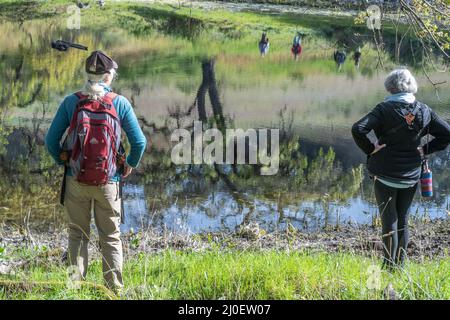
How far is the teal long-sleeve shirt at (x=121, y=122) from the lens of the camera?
347 centimetres

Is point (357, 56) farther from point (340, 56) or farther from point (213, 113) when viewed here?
point (213, 113)

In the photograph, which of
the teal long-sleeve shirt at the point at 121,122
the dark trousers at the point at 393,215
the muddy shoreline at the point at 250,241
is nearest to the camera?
the teal long-sleeve shirt at the point at 121,122

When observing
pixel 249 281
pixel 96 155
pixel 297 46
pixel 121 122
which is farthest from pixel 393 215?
pixel 297 46

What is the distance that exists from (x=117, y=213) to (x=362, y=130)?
1692mm

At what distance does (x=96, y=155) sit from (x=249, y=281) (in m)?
1.14

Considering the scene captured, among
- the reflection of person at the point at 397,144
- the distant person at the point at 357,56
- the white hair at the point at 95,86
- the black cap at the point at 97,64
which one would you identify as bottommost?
the distant person at the point at 357,56

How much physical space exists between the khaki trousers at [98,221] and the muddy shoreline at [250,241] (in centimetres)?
135

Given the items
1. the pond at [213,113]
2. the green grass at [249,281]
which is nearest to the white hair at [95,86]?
the green grass at [249,281]

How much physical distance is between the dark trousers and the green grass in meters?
0.14

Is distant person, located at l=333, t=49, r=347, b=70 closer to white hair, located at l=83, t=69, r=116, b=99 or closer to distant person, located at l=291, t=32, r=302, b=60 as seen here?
distant person, located at l=291, t=32, r=302, b=60

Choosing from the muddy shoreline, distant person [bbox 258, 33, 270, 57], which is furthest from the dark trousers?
distant person [bbox 258, 33, 270, 57]

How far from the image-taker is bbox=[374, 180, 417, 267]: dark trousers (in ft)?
13.9

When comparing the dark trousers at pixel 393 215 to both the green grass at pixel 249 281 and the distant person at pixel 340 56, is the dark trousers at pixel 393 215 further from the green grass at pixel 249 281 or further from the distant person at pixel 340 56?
the distant person at pixel 340 56

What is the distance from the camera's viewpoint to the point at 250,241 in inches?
253
